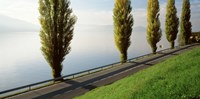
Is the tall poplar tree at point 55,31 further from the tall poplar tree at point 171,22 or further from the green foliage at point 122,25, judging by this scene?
the tall poplar tree at point 171,22

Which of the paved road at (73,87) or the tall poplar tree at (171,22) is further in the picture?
the tall poplar tree at (171,22)

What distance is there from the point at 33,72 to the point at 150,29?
64.1m

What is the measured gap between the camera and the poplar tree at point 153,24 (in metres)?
58.8

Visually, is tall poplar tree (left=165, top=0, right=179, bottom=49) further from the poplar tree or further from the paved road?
the paved road

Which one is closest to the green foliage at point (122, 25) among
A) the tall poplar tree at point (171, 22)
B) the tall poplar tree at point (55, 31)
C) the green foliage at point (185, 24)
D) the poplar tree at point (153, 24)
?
the poplar tree at point (153, 24)

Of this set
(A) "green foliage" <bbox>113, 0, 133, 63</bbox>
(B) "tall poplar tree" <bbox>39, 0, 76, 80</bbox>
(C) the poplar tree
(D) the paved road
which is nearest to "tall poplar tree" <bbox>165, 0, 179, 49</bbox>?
(C) the poplar tree

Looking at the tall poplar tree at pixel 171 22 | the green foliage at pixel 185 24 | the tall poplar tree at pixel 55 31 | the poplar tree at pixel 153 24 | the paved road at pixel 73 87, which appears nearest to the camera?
the paved road at pixel 73 87

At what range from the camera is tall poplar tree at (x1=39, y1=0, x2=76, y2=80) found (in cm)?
3047

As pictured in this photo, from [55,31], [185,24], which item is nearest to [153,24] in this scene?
[185,24]

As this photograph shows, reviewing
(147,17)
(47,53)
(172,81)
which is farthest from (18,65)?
(172,81)

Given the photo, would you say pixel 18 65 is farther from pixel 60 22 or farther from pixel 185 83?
pixel 185 83

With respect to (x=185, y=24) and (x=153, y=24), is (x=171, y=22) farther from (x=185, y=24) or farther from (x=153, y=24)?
(x=153, y=24)

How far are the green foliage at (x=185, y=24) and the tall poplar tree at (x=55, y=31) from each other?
55.2m

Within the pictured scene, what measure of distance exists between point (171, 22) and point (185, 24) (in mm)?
9211
